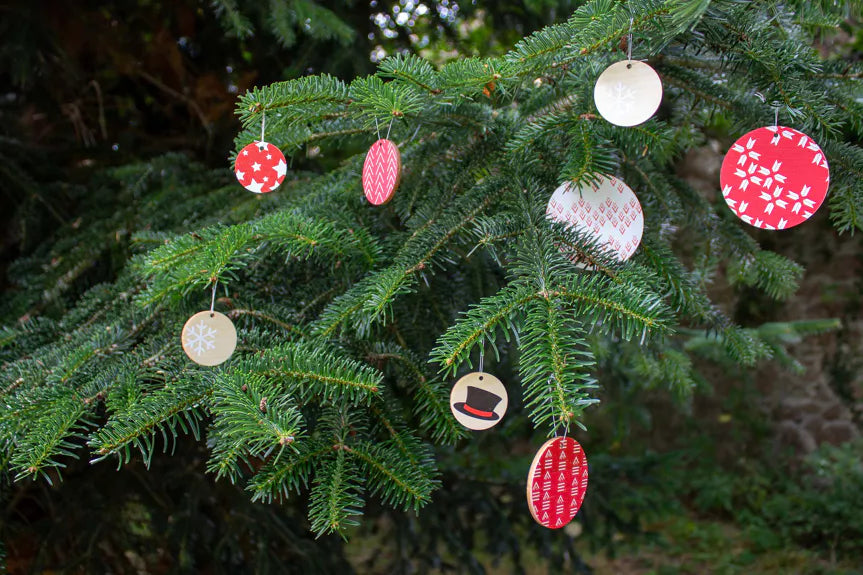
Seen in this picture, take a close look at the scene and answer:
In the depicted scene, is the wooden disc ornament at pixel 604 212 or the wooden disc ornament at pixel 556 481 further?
the wooden disc ornament at pixel 604 212

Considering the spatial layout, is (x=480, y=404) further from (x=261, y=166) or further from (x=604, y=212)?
(x=261, y=166)

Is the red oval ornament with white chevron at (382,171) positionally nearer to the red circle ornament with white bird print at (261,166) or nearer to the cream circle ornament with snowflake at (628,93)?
the red circle ornament with white bird print at (261,166)

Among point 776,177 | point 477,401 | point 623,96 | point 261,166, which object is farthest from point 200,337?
point 776,177

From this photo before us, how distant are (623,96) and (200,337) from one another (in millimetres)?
539

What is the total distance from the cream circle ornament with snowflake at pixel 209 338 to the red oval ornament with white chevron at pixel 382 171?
232 mm

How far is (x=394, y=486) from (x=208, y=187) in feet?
3.18

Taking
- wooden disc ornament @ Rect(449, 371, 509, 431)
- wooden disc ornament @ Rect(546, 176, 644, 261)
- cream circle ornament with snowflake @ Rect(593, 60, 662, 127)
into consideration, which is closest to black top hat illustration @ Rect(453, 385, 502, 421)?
wooden disc ornament @ Rect(449, 371, 509, 431)

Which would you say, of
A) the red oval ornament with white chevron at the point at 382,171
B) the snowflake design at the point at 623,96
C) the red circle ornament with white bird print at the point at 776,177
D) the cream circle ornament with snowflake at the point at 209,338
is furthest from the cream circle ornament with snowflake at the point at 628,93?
the cream circle ornament with snowflake at the point at 209,338

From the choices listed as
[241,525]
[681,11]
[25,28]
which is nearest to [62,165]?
[25,28]

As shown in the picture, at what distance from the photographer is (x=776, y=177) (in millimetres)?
666

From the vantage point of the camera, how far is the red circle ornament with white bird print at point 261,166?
0.76m

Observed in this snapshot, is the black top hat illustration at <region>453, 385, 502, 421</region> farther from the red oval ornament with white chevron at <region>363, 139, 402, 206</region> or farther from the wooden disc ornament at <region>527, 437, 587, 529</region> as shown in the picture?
the red oval ornament with white chevron at <region>363, 139, 402, 206</region>

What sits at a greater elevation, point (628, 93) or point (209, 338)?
point (628, 93)

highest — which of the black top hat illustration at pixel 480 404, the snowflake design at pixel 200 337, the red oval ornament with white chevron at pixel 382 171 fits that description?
the red oval ornament with white chevron at pixel 382 171
